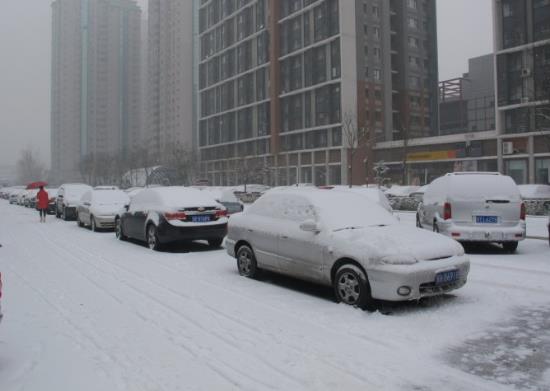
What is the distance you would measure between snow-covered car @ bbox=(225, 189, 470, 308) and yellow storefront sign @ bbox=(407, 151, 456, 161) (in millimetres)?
48244

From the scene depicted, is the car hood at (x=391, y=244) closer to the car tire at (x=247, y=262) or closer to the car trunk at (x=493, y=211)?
the car tire at (x=247, y=262)

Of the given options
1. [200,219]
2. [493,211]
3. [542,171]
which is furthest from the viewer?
[542,171]

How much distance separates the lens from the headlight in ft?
19.0

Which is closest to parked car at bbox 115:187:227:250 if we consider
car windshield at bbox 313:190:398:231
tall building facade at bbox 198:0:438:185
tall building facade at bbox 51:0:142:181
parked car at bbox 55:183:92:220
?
car windshield at bbox 313:190:398:231

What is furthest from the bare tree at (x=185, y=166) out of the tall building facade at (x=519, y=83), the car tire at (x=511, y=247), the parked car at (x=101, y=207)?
the car tire at (x=511, y=247)

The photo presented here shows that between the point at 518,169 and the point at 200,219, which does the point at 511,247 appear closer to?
the point at 200,219

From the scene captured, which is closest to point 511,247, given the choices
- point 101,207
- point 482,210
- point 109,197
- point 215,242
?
point 482,210

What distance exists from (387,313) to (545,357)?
185 cm

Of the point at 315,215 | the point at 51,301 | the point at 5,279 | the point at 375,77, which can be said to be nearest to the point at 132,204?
the point at 5,279

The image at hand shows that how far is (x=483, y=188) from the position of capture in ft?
33.3

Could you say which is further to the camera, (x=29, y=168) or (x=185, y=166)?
(x=29, y=168)

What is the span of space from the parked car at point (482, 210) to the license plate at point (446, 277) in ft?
13.6

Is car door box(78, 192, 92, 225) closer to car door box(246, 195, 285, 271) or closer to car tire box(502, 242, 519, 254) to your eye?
car door box(246, 195, 285, 271)

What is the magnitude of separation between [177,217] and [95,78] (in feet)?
500
